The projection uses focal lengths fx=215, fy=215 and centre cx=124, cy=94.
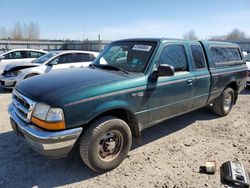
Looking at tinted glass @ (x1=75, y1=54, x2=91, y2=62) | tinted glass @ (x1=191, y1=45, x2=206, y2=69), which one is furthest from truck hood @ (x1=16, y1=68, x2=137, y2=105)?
tinted glass @ (x1=75, y1=54, x2=91, y2=62)

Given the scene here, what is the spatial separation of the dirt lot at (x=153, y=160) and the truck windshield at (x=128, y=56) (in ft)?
4.87

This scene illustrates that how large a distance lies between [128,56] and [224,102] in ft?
10.0

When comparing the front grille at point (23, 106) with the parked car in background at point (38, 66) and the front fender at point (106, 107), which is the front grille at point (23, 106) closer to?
the front fender at point (106, 107)

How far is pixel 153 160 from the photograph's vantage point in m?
3.50

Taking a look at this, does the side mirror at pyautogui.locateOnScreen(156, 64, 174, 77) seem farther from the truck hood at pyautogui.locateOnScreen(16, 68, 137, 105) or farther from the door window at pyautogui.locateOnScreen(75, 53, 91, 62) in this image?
the door window at pyautogui.locateOnScreen(75, 53, 91, 62)

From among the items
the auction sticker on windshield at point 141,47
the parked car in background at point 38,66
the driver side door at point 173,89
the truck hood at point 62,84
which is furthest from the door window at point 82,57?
the driver side door at point 173,89

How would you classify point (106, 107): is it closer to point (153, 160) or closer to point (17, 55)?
point (153, 160)

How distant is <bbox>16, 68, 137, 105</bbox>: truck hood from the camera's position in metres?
2.70

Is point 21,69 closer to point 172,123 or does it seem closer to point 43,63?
point 43,63

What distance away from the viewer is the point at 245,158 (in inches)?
142

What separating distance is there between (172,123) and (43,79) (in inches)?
122

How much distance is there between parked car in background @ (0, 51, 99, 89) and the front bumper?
533 cm

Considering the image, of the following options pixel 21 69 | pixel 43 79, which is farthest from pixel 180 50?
pixel 21 69

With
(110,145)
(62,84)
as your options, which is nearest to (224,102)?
(110,145)
